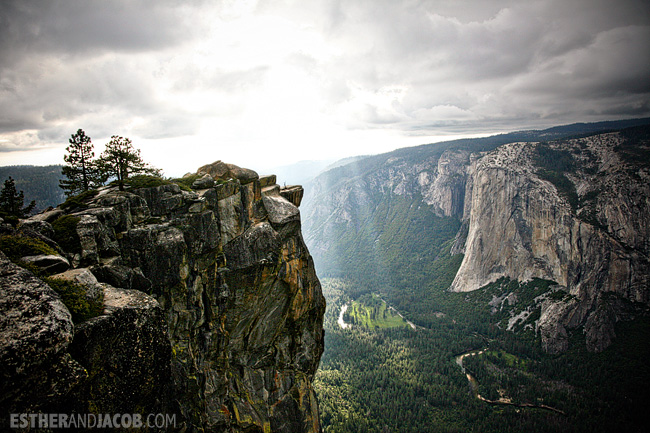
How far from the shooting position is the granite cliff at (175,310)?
27.9 ft

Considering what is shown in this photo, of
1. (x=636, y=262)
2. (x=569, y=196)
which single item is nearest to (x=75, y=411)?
(x=636, y=262)

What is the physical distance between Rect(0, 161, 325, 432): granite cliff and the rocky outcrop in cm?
13742

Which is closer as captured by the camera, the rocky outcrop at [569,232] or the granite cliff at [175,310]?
the granite cliff at [175,310]

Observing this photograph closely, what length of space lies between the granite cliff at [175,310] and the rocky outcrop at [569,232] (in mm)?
137422

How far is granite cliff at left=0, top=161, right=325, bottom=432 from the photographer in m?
8.51

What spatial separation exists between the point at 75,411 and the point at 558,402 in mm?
126271

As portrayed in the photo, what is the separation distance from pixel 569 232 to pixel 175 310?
164m

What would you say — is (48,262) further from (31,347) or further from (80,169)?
(80,169)

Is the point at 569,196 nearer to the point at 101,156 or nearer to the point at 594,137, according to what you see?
the point at 594,137

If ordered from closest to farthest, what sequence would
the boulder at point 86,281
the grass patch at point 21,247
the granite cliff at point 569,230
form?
the boulder at point 86,281 < the grass patch at point 21,247 < the granite cliff at point 569,230

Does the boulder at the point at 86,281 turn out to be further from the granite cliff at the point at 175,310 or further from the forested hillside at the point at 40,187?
the forested hillside at the point at 40,187

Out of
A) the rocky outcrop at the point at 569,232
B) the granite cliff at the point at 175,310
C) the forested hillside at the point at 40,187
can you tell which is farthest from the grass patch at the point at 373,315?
the forested hillside at the point at 40,187

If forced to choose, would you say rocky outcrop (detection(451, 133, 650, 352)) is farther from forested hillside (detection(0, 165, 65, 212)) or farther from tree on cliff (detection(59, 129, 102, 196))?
forested hillside (detection(0, 165, 65, 212))

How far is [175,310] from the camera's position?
2088 centimetres
